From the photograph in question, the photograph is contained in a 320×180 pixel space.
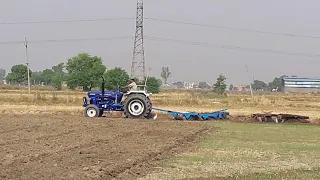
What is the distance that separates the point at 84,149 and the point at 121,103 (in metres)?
17.0

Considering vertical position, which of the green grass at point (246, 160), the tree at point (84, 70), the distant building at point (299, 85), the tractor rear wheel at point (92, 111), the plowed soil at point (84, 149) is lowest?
the green grass at point (246, 160)

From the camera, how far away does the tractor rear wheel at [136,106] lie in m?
32.5

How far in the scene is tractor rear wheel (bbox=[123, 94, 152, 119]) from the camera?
3250 centimetres

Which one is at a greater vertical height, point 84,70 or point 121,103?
point 84,70

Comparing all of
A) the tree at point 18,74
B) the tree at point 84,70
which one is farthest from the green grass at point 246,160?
the tree at point 18,74

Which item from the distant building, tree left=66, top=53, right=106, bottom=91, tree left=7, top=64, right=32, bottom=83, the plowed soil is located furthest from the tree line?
the distant building

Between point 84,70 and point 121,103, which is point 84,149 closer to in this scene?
point 121,103

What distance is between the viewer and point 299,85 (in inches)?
5915

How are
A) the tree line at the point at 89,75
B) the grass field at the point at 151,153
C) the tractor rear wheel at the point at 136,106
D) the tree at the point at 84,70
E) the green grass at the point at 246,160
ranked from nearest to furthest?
the grass field at the point at 151,153
the green grass at the point at 246,160
the tractor rear wheel at the point at 136,106
the tree line at the point at 89,75
the tree at the point at 84,70

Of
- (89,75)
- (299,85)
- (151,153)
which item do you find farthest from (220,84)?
(151,153)

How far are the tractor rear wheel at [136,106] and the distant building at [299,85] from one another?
122 metres

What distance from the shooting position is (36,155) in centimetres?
1423

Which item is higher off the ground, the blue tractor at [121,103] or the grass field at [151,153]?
the blue tractor at [121,103]

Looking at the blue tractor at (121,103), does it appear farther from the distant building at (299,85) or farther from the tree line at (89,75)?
the distant building at (299,85)
